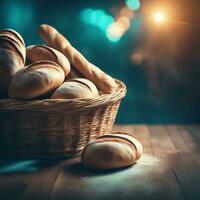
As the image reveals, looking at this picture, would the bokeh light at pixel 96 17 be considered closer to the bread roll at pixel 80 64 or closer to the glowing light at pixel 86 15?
the glowing light at pixel 86 15

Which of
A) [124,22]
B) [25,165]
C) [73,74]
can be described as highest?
[124,22]

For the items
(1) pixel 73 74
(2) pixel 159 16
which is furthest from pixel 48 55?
(2) pixel 159 16

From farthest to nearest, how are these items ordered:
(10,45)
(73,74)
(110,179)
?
(73,74)
(10,45)
(110,179)

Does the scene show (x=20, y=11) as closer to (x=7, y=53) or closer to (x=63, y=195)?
(x=7, y=53)

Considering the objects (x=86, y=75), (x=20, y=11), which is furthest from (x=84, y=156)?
(x=20, y=11)

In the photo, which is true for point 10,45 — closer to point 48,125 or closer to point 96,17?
point 48,125

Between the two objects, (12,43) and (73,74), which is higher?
(12,43)

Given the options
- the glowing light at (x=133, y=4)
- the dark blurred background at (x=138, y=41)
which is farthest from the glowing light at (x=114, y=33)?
the glowing light at (x=133, y=4)
